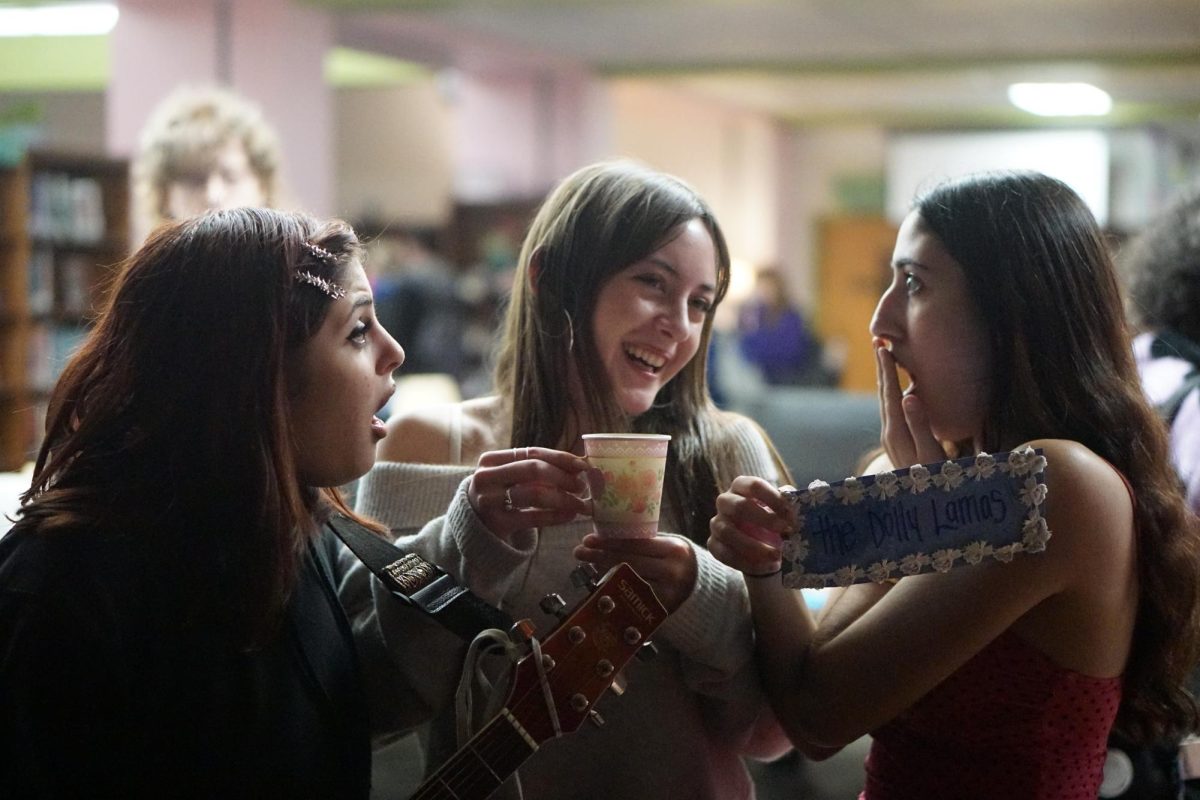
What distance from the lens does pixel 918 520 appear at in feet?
5.15

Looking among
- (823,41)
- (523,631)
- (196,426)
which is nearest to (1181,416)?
(523,631)

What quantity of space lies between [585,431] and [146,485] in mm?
675

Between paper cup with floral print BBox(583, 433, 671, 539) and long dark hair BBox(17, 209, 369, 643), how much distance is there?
0.36 meters

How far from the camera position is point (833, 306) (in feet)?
53.5

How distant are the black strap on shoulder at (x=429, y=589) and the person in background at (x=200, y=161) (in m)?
2.35

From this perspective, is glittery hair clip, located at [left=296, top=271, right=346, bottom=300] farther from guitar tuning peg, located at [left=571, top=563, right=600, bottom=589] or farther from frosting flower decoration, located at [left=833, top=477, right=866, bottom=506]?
frosting flower decoration, located at [left=833, top=477, right=866, bottom=506]

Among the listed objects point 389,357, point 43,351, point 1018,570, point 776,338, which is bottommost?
point 776,338

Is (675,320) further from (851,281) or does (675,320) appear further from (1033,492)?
(851,281)

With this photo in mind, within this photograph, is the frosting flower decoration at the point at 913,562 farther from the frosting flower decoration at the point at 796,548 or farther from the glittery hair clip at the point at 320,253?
the glittery hair clip at the point at 320,253

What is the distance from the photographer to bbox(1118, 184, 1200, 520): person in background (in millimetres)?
2668

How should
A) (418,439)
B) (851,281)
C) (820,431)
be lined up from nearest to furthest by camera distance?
1. (418,439)
2. (820,431)
3. (851,281)

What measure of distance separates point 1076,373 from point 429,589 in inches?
33.5

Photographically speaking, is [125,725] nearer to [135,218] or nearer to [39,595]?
[39,595]

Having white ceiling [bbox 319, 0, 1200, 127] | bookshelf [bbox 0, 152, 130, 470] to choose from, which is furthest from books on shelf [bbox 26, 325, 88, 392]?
white ceiling [bbox 319, 0, 1200, 127]
